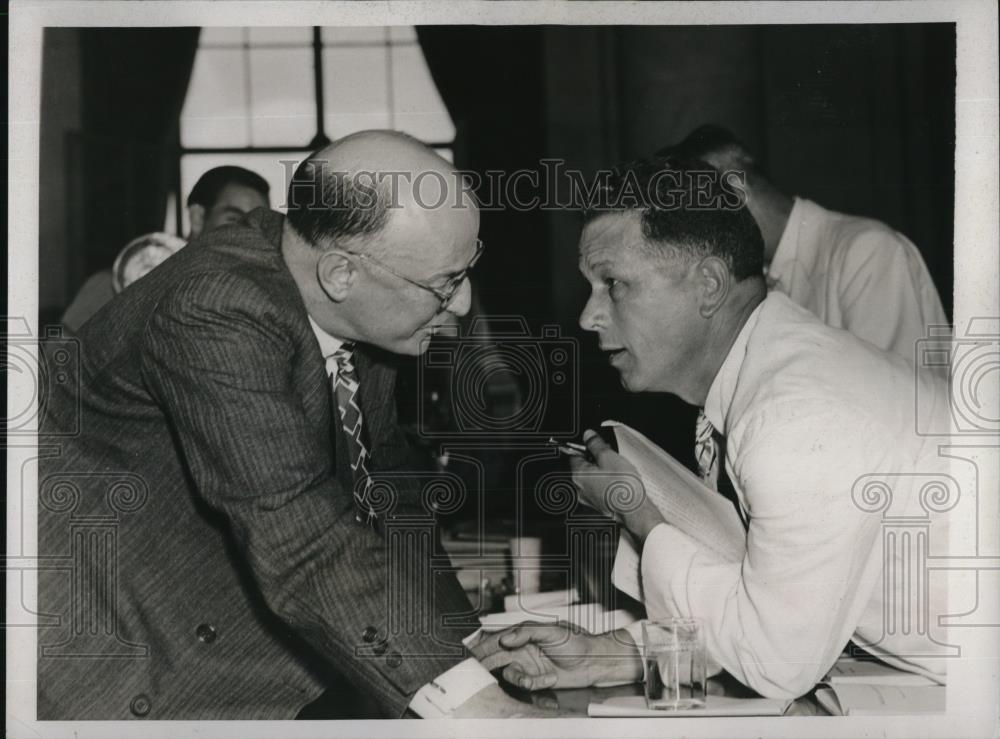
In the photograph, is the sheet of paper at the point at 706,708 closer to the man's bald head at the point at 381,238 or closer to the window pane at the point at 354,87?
the man's bald head at the point at 381,238

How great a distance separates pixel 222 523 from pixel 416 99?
29.6 inches

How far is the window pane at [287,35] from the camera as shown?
179 cm

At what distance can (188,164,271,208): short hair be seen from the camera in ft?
6.00

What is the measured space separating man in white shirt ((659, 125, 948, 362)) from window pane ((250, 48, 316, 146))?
23.2 inches

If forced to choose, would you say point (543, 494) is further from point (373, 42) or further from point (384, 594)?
point (373, 42)

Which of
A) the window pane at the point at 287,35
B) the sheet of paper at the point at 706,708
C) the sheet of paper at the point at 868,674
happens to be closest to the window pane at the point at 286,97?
the window pane at the point at 287,35

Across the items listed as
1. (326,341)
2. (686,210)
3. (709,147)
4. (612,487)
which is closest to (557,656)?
(612,487)

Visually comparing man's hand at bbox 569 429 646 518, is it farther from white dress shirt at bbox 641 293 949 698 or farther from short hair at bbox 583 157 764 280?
short hair at bbox 583 157 764 280

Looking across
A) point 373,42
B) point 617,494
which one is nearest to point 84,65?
point 373,42

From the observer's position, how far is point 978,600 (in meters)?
1.81

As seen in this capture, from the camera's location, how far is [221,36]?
1.81 meters

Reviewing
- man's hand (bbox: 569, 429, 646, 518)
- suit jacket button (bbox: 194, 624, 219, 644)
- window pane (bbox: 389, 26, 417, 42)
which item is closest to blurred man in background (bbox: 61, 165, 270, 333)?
window pane (bbox: 389, 26, 417, 42)

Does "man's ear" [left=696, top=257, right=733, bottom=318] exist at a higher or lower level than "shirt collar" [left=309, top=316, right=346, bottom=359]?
higher

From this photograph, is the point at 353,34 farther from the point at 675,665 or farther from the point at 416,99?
the point at 675,665
